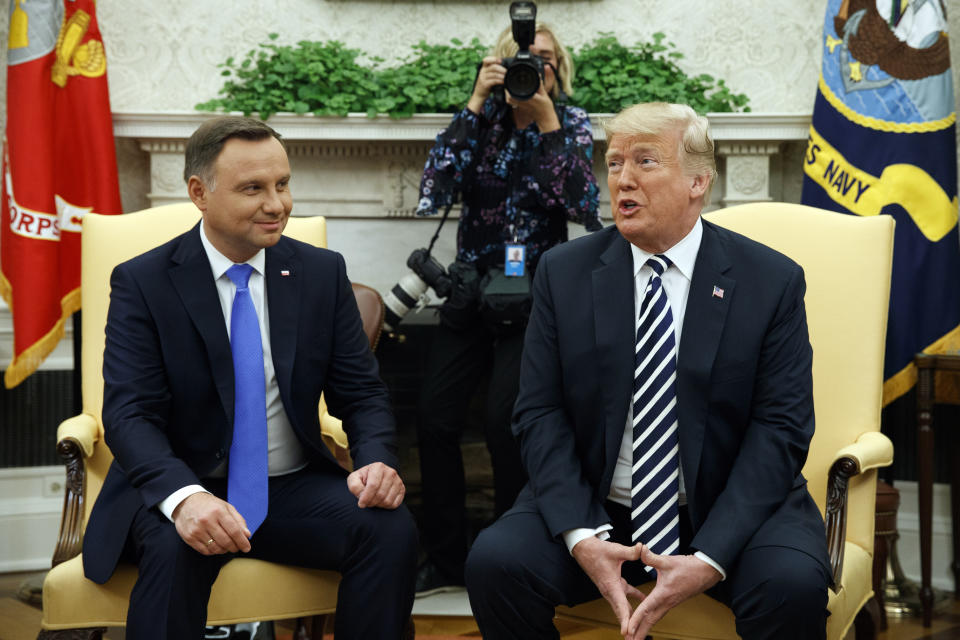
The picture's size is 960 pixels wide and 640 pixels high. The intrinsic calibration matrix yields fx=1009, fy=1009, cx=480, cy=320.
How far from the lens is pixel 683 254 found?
1.95m

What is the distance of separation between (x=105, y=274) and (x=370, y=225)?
140 centimetres

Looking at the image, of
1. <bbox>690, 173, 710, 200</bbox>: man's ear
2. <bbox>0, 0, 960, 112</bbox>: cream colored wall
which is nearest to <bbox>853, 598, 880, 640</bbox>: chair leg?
<bbox>690, 173, 710, 200</bbox>: man's ear

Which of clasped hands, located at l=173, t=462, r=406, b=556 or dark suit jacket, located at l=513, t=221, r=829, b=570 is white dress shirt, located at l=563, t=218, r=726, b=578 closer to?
dark suit jacket, located at l=513, t=221, r=829, b=570

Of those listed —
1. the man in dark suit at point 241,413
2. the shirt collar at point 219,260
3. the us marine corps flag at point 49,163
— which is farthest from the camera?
the us marine corps flag at point 49,163

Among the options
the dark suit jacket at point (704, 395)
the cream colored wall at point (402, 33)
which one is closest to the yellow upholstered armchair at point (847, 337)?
the dark suit jacket at point (704, 395)

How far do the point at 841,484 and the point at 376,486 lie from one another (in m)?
0.91

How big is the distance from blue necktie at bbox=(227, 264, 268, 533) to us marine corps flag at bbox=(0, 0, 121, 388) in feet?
5.44

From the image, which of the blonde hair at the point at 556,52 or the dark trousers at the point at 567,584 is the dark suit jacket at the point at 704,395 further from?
the blonde hair at the point at 556,52

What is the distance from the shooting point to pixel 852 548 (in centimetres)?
206

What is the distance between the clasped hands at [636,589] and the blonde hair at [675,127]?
2.35ft

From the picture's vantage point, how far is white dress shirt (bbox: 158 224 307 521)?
2076 millimetres

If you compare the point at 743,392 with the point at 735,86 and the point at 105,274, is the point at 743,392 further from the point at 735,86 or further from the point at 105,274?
the point at 735,86

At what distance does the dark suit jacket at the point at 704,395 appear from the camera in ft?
5.97

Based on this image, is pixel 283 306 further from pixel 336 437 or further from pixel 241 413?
pixel 336 437
